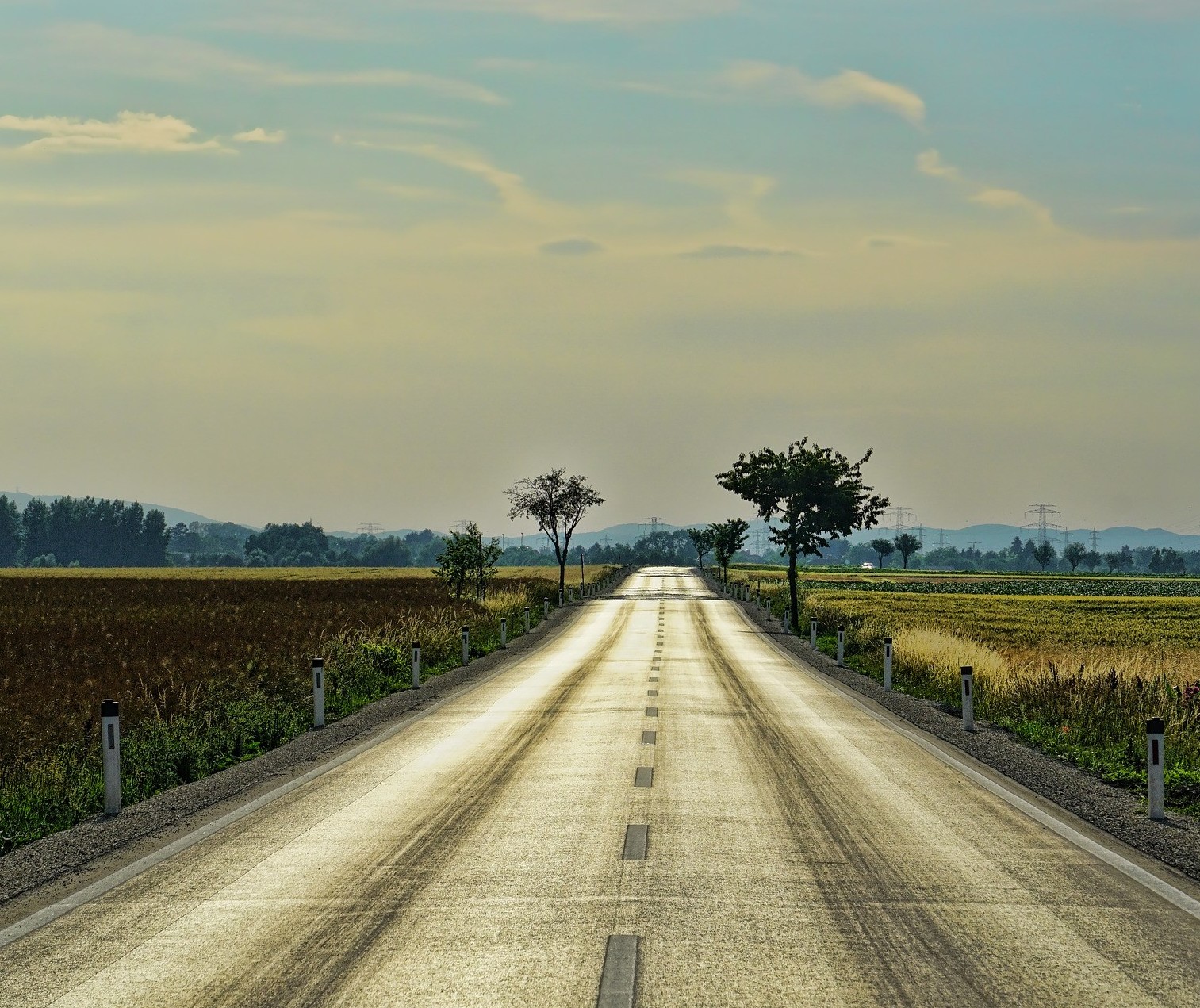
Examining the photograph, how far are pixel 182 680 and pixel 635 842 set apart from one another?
38.0 feet

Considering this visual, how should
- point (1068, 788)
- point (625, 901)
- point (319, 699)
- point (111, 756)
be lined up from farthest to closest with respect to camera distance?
point (319, 699) < point (1068, 788) < point (111, 756) < point (625, 901)

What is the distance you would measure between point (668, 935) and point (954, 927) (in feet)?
5.70

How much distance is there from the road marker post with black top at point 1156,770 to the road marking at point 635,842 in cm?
483

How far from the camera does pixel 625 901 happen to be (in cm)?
748

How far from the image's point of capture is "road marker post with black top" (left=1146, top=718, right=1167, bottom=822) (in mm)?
10805

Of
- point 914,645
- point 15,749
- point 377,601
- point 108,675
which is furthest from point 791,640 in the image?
point 15,749

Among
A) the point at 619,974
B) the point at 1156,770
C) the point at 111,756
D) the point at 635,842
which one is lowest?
the point at 635,842

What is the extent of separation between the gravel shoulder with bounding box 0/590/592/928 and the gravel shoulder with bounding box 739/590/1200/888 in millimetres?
7840

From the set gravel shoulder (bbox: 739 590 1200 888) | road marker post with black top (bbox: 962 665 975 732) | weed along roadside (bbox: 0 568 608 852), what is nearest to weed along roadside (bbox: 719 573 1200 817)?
road marker post with black top (bbox: 962 665 975 732)

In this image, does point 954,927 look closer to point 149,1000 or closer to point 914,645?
point 149,1000

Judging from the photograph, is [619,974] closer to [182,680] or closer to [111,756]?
[111,756]

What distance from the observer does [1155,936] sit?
6910 mm

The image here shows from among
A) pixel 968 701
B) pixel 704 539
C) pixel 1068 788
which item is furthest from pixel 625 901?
pixel 704 539

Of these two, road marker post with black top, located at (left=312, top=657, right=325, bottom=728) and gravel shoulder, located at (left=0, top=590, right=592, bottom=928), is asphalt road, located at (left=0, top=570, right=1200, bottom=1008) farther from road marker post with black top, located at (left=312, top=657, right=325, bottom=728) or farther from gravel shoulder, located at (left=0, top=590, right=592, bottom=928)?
road marker post with black top, located at (left=312, top=657, right=325, bottom=728)
